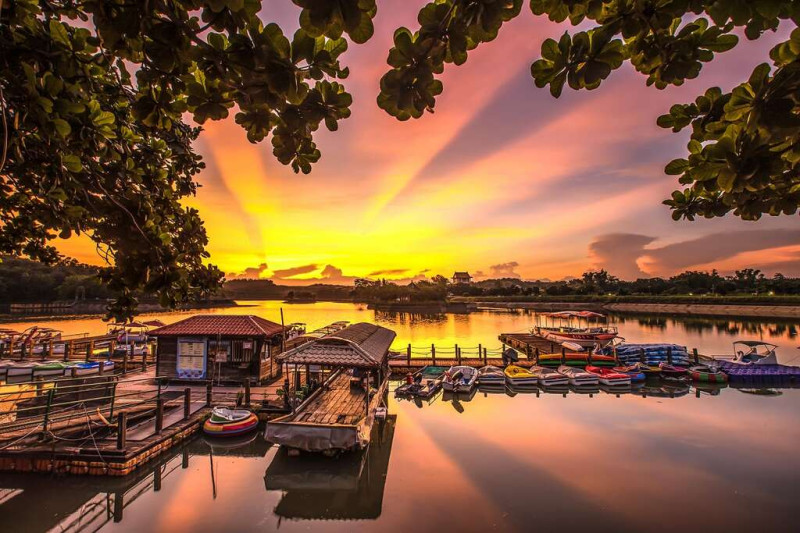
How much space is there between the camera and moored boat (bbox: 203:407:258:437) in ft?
46.6

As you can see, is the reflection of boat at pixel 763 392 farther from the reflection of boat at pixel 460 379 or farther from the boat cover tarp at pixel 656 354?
the reflection of boat at pixel 460 379

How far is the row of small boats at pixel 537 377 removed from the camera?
21469 millimetres

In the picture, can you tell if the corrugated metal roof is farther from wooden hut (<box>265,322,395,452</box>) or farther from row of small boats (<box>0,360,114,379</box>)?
row of small boats (<box>0,360,114,379</box>)

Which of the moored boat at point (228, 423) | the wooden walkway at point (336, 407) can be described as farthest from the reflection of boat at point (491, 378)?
the moored boat at point (228, 423)

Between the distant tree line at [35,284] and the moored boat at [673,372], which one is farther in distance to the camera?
the distant tree line at [35,284]

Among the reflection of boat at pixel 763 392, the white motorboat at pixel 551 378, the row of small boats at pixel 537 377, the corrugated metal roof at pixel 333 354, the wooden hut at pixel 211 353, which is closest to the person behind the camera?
the corrugated metal roof at pixel 333 354

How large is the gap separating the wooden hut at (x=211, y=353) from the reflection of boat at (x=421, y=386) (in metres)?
7.42

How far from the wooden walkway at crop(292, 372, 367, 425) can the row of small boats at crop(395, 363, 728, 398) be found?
4.86m

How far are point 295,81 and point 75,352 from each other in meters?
36.0

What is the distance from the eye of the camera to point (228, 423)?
14242mm

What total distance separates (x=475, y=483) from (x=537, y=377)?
520 inches

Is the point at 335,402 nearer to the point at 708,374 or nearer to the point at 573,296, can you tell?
the point at 708,374

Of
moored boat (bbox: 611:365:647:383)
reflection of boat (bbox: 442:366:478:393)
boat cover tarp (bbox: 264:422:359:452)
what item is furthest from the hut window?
A: moored boat (bbox: 611:365:647:383)

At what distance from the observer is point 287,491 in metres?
11.1
